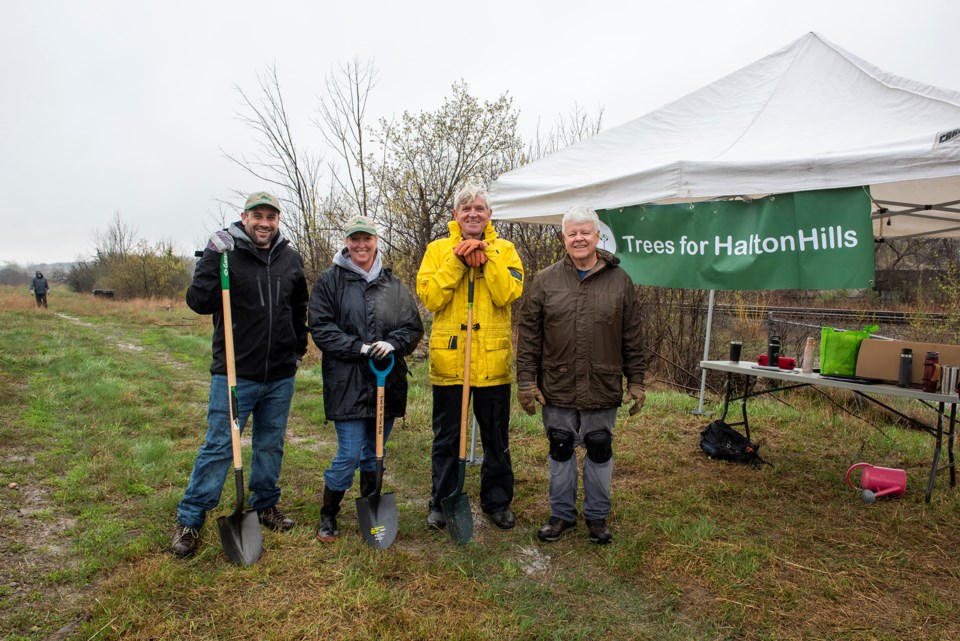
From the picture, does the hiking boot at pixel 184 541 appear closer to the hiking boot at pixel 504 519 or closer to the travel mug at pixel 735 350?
the hiking boot at pixel 504 519

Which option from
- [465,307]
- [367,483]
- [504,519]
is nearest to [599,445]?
[504,519]

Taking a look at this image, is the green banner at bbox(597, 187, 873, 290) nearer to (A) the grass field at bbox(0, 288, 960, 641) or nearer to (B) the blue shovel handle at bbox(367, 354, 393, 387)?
(A) the grass field at bbox(0, 288, 960, 641)

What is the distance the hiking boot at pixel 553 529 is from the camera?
3.16 m

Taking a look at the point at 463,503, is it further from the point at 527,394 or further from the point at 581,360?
the point at 581,360

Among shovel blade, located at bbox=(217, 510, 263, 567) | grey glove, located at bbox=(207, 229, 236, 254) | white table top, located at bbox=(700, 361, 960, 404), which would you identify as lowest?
shovel blade, located at bbox=(217, 510, 263, 567)

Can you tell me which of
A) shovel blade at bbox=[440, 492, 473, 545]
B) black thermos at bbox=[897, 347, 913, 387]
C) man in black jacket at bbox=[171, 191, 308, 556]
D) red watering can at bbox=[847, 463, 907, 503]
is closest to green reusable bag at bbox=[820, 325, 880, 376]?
black thermos at bbox=[897, 347, 913, 387]

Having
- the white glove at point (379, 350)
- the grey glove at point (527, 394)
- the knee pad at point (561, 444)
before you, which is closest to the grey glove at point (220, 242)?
the white glove at point (379, 350)

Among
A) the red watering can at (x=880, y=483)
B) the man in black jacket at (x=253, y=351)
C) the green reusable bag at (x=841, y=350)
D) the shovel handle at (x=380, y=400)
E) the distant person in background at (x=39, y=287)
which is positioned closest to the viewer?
the man in black jacket at (x=253, y=351)

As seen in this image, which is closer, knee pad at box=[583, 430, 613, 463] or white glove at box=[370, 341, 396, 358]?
white glove at box=[370, 341, 396, 358]

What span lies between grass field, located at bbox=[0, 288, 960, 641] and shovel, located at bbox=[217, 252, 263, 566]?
8cm

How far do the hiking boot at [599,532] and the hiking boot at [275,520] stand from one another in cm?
173

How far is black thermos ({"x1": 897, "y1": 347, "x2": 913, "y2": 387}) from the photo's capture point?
3670 mm

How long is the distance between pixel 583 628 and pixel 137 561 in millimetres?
2222

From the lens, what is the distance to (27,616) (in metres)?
2.34
